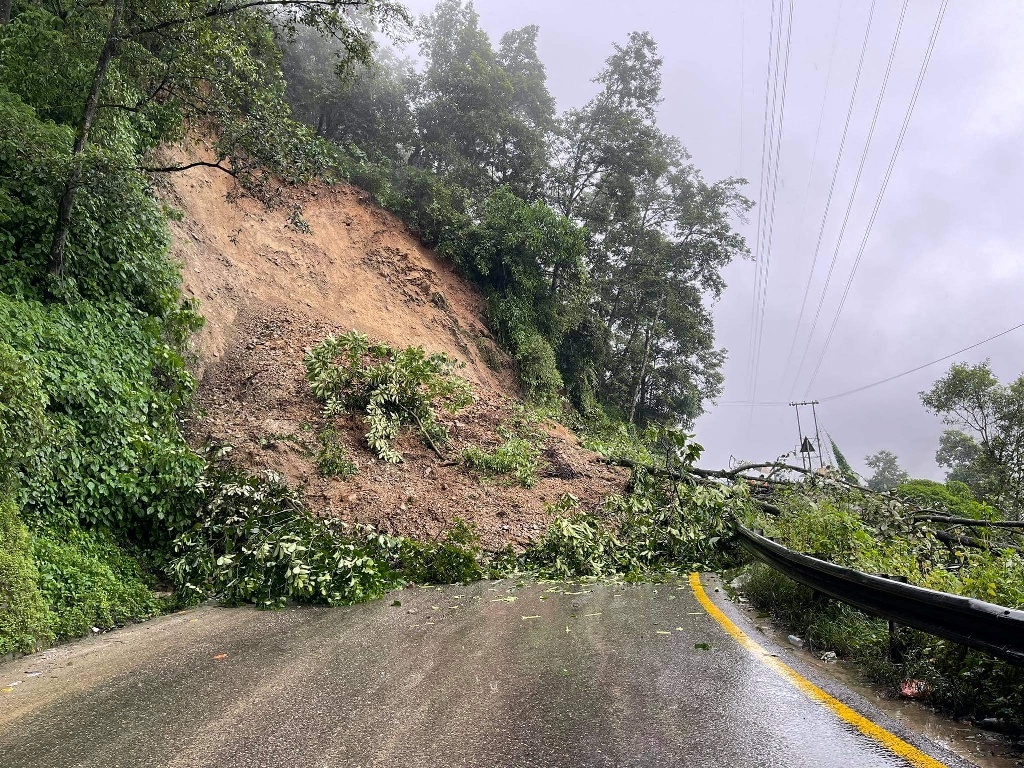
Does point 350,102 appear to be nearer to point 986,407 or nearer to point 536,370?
point 536,370

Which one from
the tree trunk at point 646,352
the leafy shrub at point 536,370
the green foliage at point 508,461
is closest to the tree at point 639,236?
the tree trunk at point 646,352

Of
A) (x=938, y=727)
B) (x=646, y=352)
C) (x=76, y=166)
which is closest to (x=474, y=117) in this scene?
(x=646, y=352)

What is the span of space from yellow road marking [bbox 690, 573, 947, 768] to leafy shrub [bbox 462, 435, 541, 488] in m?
5.72

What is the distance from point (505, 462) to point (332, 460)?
3221 mm

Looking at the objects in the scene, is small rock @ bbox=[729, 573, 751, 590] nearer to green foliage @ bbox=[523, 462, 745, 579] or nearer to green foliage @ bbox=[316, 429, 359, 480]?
green foliage @ bbox=[523, 462, 745, 579]

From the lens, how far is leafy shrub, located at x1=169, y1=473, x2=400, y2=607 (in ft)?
21.8

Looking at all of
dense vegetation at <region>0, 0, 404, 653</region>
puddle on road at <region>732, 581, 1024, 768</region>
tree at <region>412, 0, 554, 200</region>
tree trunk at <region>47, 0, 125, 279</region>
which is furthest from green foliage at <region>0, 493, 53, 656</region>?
tree at <region>412, 0, 554, 200</region>

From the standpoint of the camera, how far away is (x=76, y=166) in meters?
7.41

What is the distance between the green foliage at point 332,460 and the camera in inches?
359

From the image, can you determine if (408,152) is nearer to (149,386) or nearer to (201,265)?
(201,265)

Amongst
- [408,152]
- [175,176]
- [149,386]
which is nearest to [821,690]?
[149,386]

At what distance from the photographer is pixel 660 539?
30.1 ft

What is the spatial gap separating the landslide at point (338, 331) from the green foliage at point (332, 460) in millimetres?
132

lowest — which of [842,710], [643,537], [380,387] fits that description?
[842,710]
